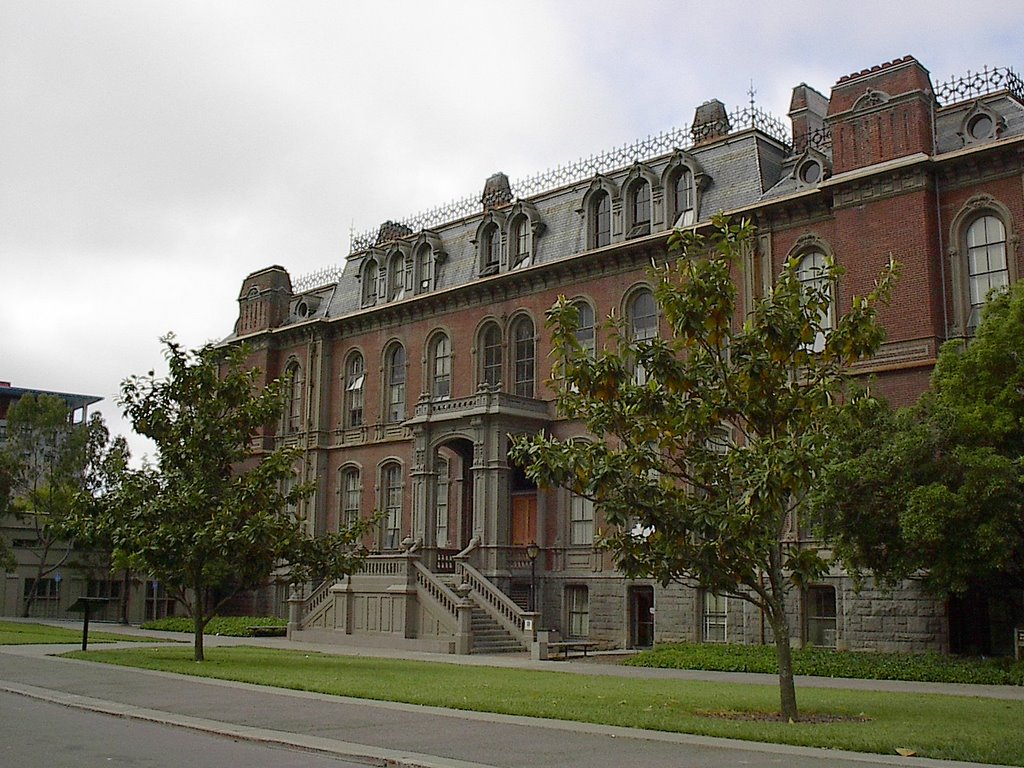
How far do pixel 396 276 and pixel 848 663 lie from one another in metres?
25.2

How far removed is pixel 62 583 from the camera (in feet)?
167

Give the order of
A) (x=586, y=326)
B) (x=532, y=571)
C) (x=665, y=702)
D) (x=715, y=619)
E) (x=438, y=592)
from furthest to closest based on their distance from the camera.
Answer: (x=586, y=326) < (x=532, y=571) < (x=438, y=592) < (x=715, y=619) < (x=665, y=702)

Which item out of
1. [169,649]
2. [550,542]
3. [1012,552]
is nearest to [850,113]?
[1012,552]

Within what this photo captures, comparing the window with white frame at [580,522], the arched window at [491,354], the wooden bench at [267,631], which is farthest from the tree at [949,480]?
the wooden bench at [267,631]

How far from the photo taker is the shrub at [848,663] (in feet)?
68.8

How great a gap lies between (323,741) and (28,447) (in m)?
41.5

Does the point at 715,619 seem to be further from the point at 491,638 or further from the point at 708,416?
the point at 708,416

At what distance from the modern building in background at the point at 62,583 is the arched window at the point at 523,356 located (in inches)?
876

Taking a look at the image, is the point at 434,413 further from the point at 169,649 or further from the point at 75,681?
the point at 75,681

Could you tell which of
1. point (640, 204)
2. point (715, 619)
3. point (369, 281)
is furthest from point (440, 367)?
point (715, 619)

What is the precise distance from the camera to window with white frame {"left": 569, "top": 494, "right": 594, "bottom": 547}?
112 ft

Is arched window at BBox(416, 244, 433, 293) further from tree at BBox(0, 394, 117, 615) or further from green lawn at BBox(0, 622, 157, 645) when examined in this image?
tree at BBox(0, 394, 117, 615)

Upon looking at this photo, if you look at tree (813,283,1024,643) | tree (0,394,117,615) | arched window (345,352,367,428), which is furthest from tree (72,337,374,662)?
tree (0,394,117,615)

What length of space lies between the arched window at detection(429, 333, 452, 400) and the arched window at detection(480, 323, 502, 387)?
1552 mm
